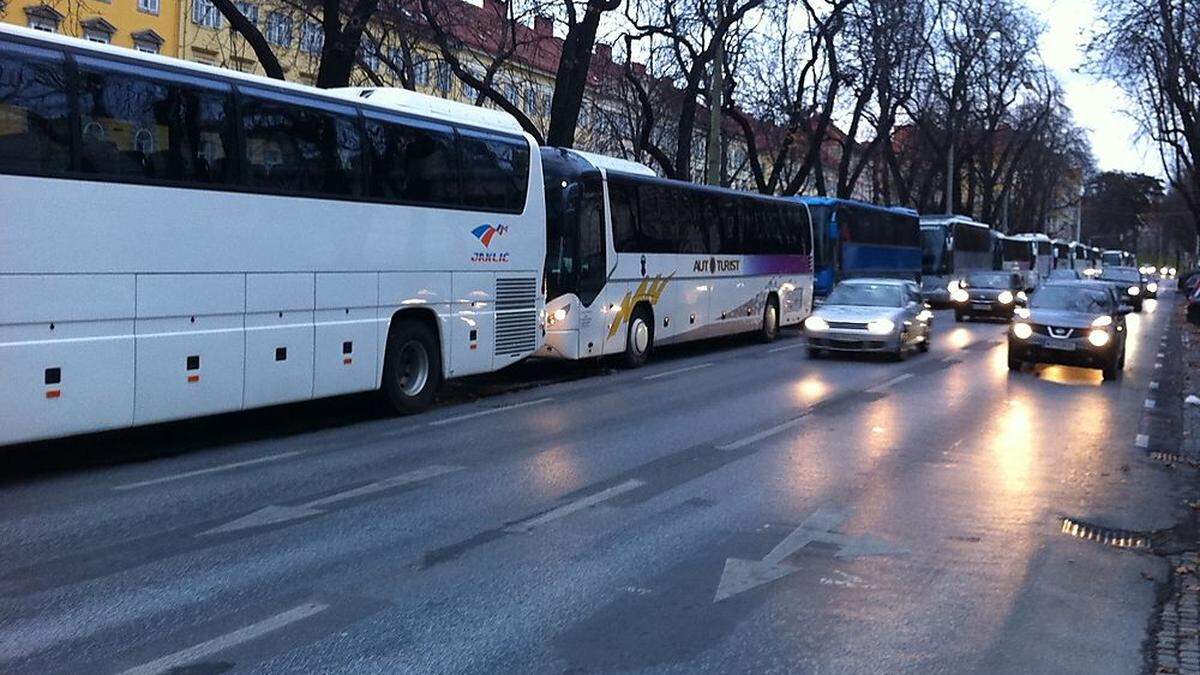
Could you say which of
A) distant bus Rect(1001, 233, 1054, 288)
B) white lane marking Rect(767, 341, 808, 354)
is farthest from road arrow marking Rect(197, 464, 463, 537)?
distant bus Rect(1001, 233, 1054, 288)

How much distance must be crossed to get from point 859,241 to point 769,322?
37.3 feet

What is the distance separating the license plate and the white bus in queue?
652cm

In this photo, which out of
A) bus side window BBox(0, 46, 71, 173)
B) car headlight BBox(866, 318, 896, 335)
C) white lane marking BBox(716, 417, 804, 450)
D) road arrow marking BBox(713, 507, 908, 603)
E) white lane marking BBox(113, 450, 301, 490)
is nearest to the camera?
road arrow marking BBox(713, 507, 908, 603)

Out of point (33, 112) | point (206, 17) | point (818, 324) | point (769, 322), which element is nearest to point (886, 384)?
point (818, 324)

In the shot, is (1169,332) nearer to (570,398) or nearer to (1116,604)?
(570,398)

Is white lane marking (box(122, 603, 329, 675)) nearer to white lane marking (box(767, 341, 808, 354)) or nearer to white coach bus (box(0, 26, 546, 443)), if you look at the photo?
white coach bus (box(0, 26, 546, 443))

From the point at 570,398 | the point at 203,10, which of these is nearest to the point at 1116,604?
the point at 570,398

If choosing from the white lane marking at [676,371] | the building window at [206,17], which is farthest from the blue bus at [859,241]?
the building window at [206,17]

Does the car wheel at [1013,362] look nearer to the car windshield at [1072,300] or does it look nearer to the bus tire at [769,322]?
the car windshield at [1072,300]

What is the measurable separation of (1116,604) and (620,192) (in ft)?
43.0

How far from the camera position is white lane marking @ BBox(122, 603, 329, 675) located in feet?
15.1

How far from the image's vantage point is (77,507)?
7730 mm

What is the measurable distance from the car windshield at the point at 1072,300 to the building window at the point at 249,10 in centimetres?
1737

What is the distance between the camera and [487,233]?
1364 cm
